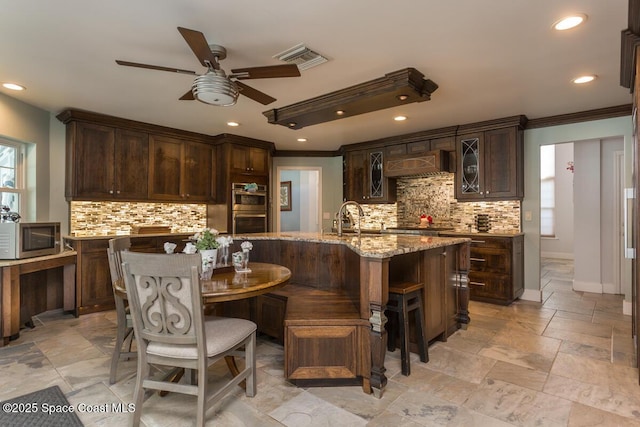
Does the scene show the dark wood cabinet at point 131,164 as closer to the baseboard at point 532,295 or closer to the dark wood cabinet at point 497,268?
the dark wood cabinet at point 497,268

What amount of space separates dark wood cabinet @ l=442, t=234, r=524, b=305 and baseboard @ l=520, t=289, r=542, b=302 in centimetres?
7

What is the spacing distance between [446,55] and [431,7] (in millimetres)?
696

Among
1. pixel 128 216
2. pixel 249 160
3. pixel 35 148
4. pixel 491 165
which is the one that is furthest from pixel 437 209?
pixel 35 148

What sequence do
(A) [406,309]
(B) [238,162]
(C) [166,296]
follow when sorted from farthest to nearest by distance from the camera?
(B) [238,162] < (A) [406,309] < (C) [166,296]

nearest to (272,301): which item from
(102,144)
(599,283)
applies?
(102,144)

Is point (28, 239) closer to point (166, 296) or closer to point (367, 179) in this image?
point (166, 296)

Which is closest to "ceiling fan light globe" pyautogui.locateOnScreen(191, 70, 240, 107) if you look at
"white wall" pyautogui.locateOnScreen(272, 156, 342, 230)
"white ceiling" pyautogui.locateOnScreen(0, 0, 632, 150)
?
"white ceiling" pyautogui.locateOnScreen(0, 0, 632, 150)

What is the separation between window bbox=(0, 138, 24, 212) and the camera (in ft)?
12.4

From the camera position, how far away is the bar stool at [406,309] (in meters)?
2.46

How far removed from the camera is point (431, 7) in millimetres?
2080

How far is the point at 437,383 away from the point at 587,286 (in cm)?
419

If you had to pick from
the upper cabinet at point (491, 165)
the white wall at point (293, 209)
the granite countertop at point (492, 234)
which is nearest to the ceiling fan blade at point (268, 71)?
the granite countertop at point (492, 234)

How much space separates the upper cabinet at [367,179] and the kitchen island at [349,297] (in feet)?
8.39

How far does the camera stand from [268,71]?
2311 millimetres
